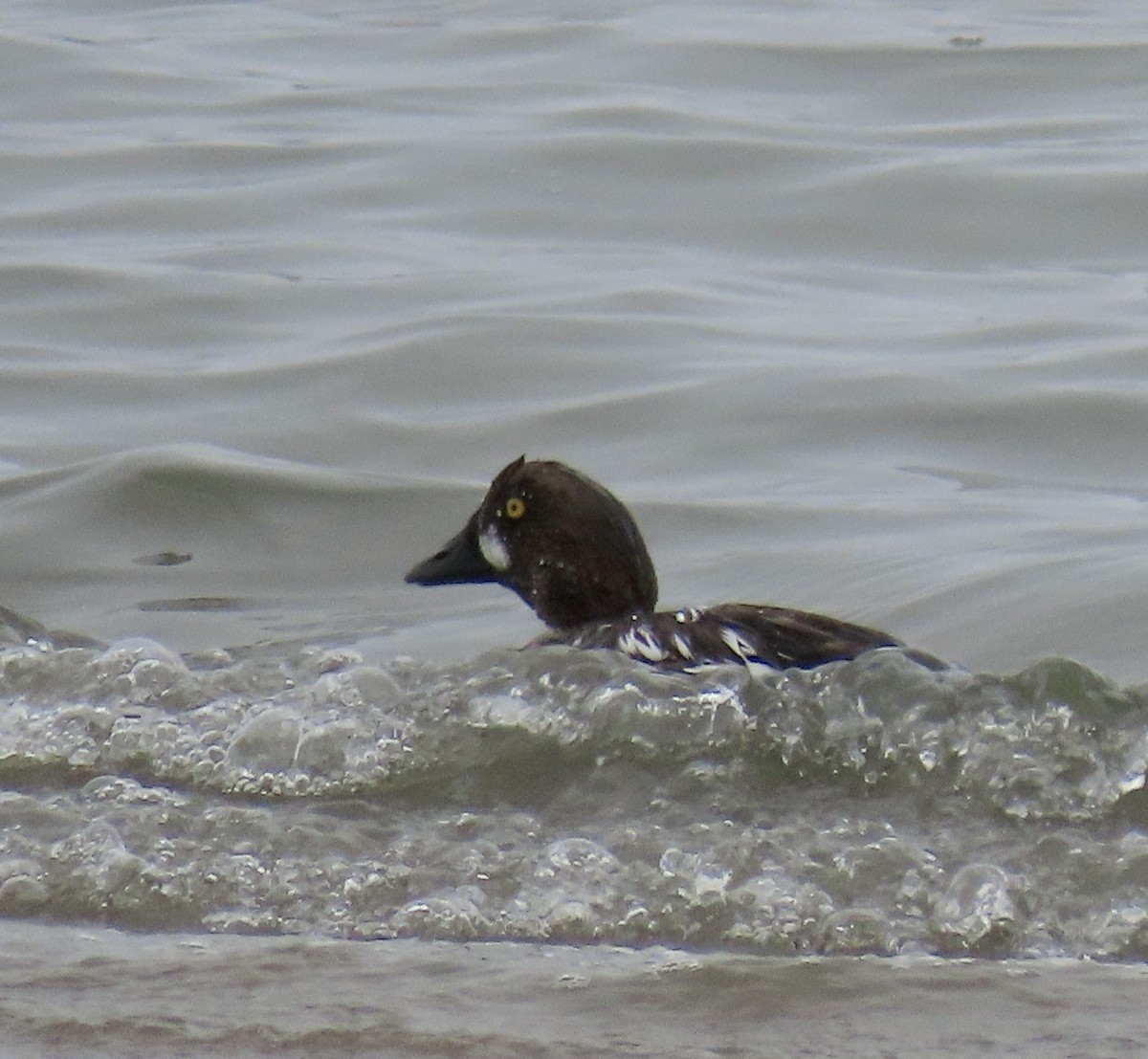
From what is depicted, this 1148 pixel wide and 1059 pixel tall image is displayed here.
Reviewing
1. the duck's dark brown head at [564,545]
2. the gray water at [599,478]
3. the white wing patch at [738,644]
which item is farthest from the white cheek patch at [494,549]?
the white wing patch at [738,644]

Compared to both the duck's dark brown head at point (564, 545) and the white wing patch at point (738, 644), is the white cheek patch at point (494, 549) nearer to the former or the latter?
the duck's dark brown head at point (564, 545)

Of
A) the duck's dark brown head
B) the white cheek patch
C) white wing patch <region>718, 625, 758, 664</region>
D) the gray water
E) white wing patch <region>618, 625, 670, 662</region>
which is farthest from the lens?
the white cheek patch

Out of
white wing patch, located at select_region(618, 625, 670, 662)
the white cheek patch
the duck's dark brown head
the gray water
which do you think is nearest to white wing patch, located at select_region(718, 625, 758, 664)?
A: the gray water

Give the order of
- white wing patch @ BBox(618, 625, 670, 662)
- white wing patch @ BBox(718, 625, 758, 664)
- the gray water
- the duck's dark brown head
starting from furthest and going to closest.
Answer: the duck's dark brown head < white wing patch @ BBox(618, 625, 670, 662) < white wing patch @ BBox(718, 625, 758, 664) < the gray water

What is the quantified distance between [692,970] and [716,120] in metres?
11.5

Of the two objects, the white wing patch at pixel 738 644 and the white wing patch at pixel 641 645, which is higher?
the white wing patch at pixel 738 644

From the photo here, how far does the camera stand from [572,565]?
653 centimetres

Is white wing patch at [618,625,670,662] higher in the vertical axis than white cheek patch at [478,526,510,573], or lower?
lower

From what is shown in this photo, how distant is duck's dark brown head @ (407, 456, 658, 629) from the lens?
647 cm

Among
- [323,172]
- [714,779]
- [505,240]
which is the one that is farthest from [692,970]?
[323,172]

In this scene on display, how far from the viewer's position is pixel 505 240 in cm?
1321

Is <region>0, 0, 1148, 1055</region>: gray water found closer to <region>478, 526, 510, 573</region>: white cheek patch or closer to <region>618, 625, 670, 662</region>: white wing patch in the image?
<region>618, 625, 670, 662</region>: white wing patch

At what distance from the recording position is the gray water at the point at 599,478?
4465mm

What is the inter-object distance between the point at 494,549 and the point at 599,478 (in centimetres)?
234
